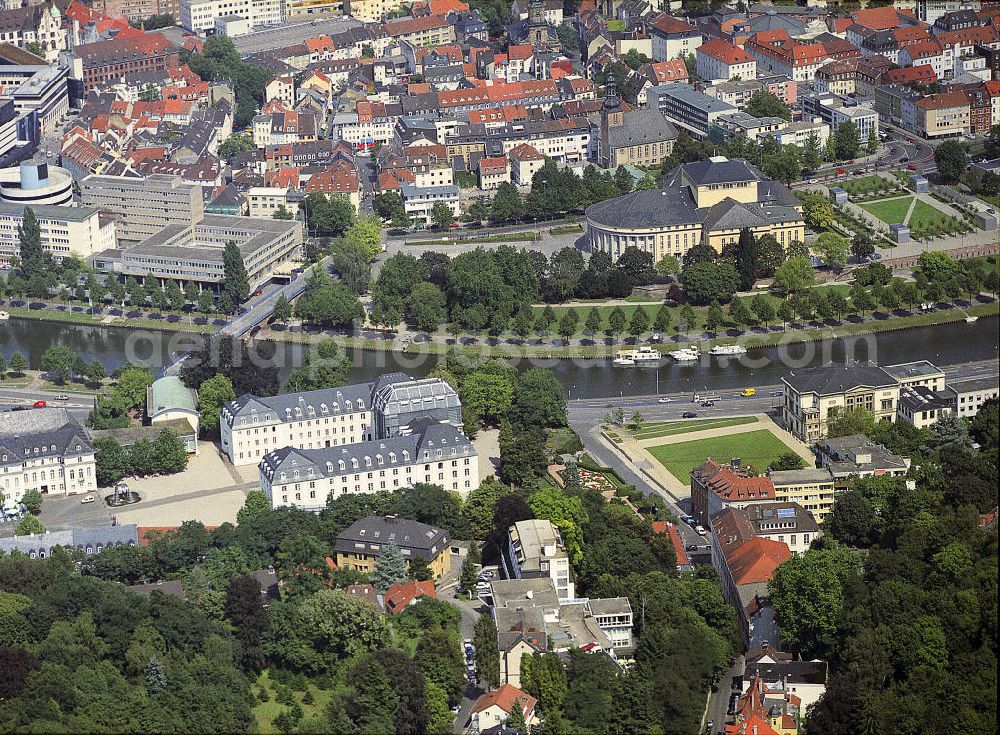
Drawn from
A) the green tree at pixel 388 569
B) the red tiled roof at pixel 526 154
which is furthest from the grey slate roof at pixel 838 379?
the red tiled roof at pixel 526 154

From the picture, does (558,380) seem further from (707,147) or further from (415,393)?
(707,147)

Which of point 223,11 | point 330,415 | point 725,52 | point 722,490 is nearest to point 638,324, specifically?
point 330,415

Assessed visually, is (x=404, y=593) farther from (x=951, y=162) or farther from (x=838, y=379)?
(x=951, y=162)

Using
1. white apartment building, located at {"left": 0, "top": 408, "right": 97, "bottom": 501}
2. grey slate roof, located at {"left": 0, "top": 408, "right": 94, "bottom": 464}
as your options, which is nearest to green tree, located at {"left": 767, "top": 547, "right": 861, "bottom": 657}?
white apartment building, located at {"left": 0, "top": 408, "right": 97, "bottom": 501}

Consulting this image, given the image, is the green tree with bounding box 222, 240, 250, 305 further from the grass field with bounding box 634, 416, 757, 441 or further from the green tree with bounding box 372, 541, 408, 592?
the green tree with bounding box 372, 541, 408, 592

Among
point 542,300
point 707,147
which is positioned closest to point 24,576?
point 542,300

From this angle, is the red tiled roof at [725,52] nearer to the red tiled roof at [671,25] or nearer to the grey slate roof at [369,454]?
the red tiled roof at [671,25]

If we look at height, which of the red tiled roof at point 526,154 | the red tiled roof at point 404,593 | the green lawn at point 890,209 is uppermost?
the red tiled roof at point 526,154
